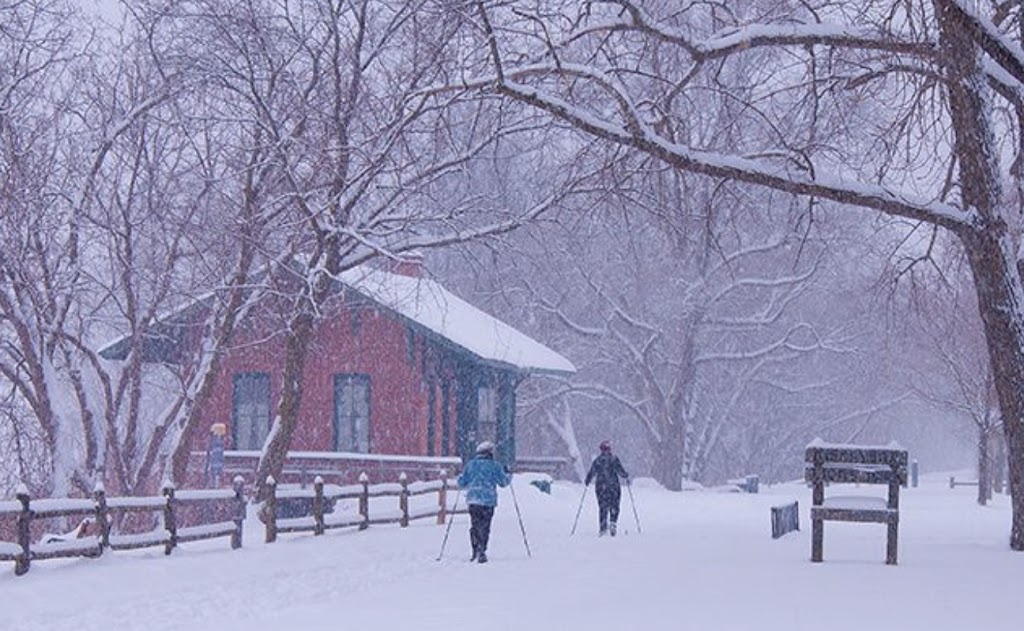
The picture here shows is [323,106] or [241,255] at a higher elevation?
[323,106]

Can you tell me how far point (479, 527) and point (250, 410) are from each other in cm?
2056

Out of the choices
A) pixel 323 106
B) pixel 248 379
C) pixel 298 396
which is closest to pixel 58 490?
pixel 298 396

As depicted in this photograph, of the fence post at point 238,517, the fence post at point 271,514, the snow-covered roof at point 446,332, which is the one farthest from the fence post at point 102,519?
the snow-covered roof at point 446,332

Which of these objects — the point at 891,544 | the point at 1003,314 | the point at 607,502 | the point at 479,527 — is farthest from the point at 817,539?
the point at 607,502

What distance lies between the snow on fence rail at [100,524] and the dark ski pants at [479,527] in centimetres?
411

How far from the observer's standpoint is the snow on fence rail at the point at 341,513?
23.3m

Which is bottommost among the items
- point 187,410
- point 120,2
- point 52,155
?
point 187,410

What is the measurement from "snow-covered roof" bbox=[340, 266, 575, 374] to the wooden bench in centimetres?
1856

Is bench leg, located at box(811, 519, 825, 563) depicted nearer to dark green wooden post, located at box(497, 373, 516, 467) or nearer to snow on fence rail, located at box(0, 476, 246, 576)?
snow on fence rail, located at box(0, 476, 246, 576)

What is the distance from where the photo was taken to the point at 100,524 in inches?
731

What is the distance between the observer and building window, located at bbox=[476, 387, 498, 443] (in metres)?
41.0

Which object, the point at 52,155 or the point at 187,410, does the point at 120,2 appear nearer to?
the point at 52,155

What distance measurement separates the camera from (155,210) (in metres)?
27.6

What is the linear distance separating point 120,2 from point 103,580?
1332cm
